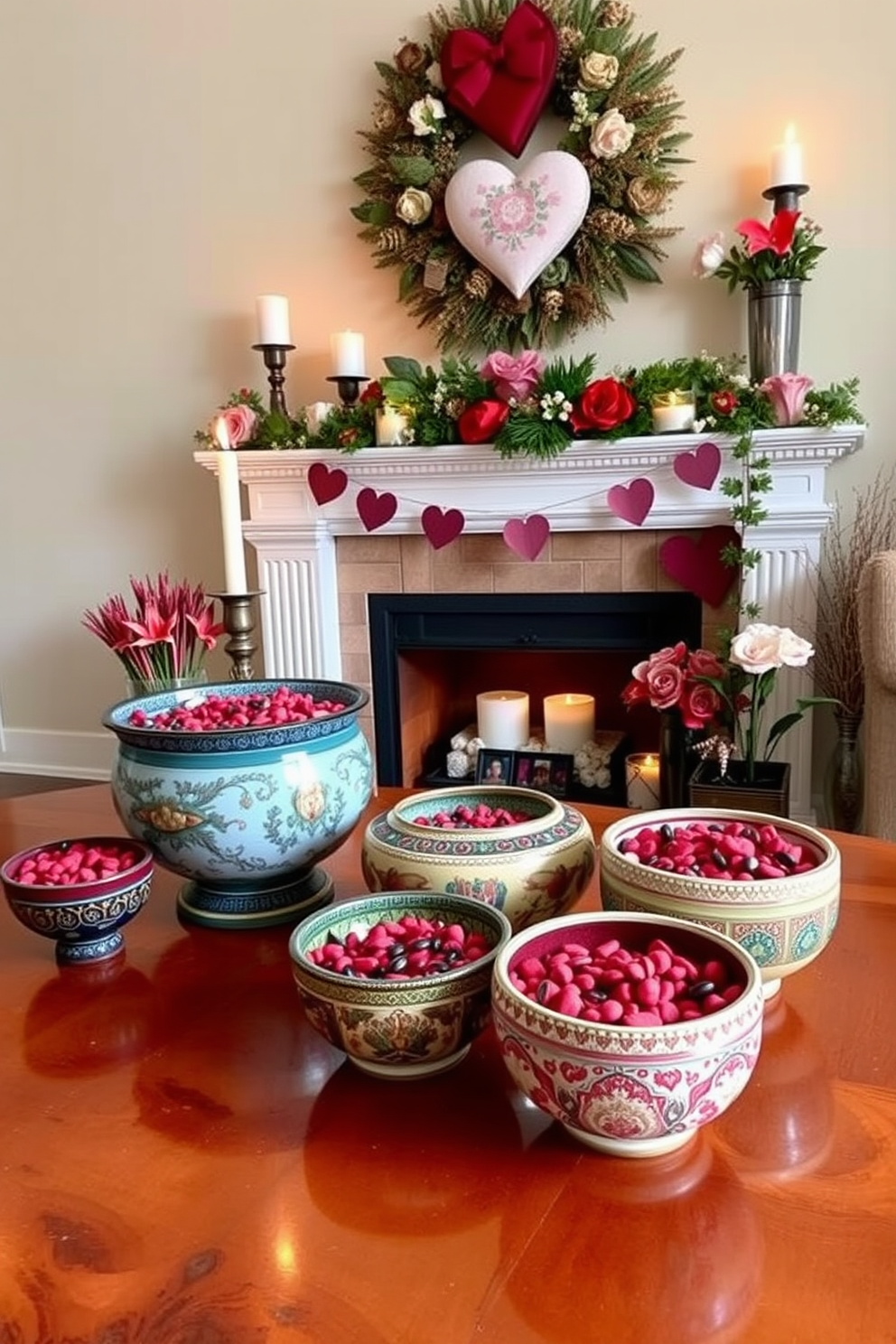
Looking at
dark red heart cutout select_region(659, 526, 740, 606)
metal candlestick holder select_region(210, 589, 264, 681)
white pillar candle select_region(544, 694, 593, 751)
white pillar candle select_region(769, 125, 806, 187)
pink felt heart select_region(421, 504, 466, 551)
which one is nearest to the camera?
metal candlestick holder select_region(210, 589, 264, 681)

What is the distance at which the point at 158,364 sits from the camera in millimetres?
3176

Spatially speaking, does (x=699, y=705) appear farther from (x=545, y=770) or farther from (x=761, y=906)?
(x=761, y=906)

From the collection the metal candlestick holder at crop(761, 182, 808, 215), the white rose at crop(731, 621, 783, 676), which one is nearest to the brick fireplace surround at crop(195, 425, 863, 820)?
the metal candlestick holder at crop(761, 182, 808, 215)

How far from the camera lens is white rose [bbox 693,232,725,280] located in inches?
95.4

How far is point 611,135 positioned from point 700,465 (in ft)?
2.68

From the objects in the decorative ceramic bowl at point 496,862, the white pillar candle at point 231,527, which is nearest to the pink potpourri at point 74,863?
the decorative ceramic bowl at point 496,862

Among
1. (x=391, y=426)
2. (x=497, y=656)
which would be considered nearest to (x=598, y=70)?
(x=391, y=426)

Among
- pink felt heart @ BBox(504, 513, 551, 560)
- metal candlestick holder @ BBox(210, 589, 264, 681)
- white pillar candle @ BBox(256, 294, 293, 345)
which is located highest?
white pillar candle @ BBox(256, 294, 293, 345)

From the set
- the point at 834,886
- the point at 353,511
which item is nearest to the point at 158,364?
the point at 353,511

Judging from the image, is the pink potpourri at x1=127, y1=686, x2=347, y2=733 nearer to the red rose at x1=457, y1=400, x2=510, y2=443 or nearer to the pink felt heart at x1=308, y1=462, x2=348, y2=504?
the red rose at x1=457, y1=400, x2=510, y2=443

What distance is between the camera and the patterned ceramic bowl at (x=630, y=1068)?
55cm

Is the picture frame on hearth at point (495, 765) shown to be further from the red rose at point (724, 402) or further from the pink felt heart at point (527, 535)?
the red rose at point (724, 402)

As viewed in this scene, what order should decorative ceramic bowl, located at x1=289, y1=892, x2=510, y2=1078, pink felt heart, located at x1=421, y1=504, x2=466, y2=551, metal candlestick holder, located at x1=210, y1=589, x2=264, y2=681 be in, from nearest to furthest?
decorative ceramic bowl, located at x1=289, y1=892, x2=510, y2=1078 → metal candlestick holder, located at x1=210, y1=589, x2=264, y2=681 → pink felt heart, located at x1=421, y1=504, x2=466, y2=551

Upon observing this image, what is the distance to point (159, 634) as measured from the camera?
1.45m
